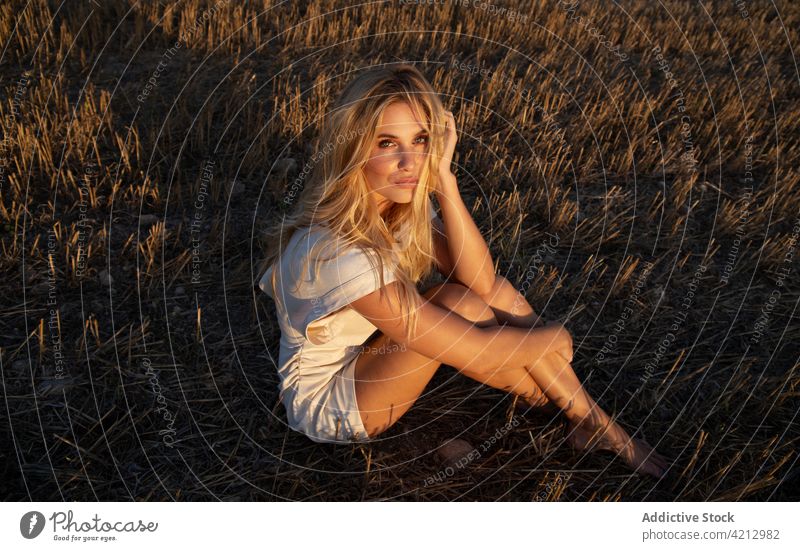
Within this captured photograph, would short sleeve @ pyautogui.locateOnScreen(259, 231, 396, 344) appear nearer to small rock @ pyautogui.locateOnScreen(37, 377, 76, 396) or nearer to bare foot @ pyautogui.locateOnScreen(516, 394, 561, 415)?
bare foot @ pyautogui.locateOnScreen(516, 394, 561, 415)

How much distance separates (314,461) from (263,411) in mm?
367

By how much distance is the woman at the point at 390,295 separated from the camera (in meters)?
2.13

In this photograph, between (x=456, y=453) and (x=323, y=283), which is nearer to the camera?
(x=323, y=283)

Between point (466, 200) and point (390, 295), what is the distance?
2.10m

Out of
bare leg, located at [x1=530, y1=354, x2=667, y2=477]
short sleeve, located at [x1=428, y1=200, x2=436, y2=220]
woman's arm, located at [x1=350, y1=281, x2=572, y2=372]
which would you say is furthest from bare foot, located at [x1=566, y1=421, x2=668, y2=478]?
short sleeve, located at [x1=428, y1=200, x2=436, y2=220]

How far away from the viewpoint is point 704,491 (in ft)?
8.38

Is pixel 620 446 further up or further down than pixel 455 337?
further down

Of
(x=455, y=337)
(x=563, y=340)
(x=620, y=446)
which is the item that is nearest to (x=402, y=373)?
(x=455, y=337)

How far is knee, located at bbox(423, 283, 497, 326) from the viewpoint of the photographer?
2.47 m

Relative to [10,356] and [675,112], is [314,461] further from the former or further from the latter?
[675,112]

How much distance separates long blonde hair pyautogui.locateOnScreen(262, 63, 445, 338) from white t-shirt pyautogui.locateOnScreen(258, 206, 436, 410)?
0.12ft

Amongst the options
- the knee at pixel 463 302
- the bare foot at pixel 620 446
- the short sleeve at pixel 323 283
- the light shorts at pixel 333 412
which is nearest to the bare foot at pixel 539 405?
the bare foot at pixel 620 446

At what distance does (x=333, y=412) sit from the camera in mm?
2443

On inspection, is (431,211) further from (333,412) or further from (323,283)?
(333,412)
